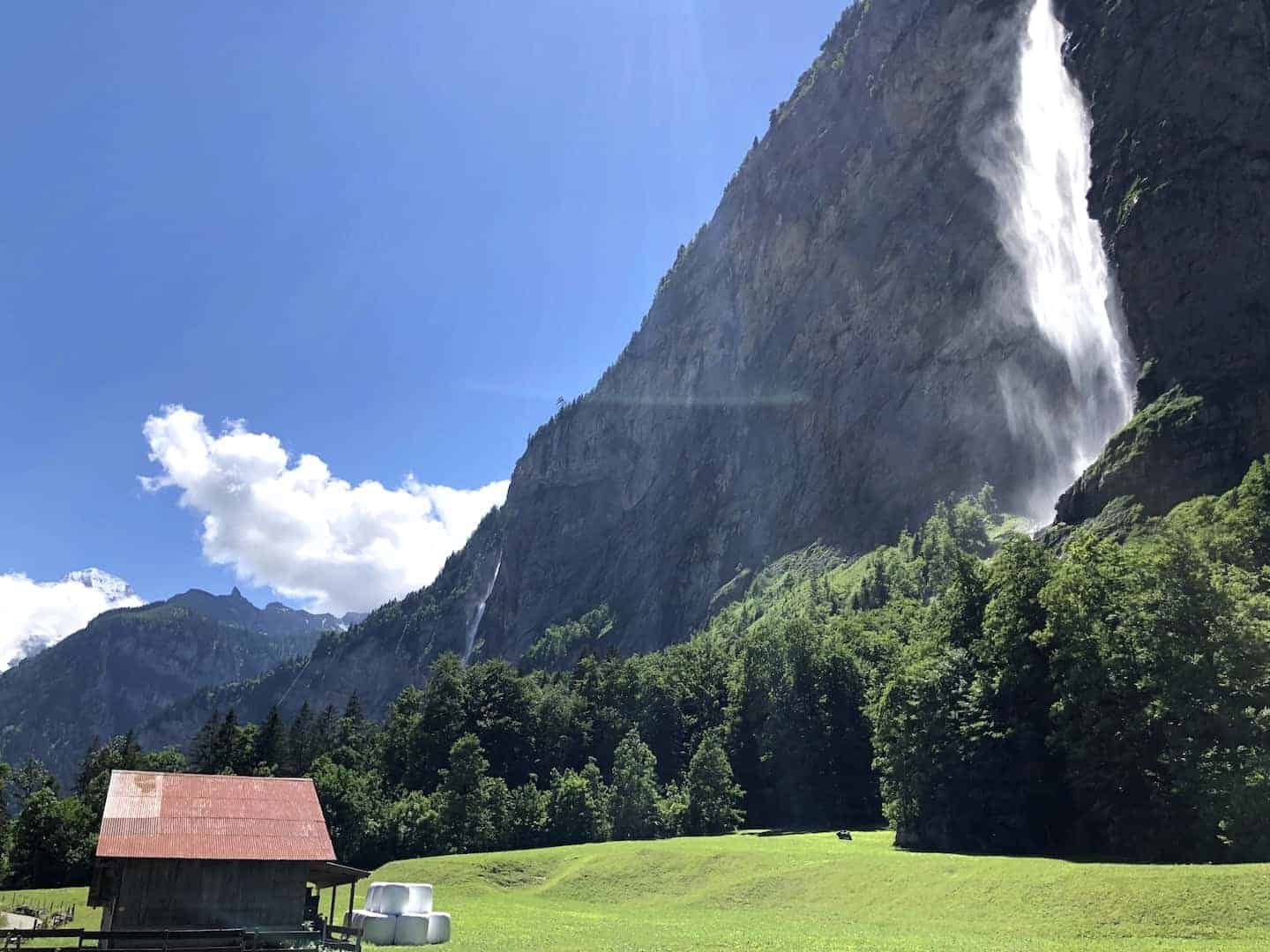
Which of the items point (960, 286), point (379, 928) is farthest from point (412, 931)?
point (960, 286)

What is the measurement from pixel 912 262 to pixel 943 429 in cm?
3146

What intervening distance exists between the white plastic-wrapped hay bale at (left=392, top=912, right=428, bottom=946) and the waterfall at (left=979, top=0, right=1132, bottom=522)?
96.4 m

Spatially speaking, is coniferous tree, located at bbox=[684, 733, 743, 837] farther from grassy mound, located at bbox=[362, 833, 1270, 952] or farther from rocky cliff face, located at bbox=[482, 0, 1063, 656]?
rocky cliff face, located at bbox=[482, 0, 1063, 656]

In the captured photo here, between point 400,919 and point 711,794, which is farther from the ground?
point 711,794

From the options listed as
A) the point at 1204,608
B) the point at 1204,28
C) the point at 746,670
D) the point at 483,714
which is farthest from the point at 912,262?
the point at 1204,608

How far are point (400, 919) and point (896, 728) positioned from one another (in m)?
36.1

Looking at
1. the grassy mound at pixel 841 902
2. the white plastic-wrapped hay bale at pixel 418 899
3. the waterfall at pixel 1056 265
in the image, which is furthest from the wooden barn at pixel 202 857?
the waterfall at pixel 1056 265

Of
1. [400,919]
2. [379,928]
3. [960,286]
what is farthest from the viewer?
[960,286]

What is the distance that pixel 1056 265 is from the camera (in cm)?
11881

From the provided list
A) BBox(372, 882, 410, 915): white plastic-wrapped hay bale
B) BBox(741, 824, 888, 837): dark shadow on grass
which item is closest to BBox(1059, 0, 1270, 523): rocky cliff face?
BBox(741, 824, 888, 837): dark shadow on grass

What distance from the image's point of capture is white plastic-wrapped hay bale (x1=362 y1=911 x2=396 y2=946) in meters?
34.4

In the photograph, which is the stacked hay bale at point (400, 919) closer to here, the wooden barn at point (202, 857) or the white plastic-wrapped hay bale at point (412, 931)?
the white plastic-wrapped hay bale at point (412, 931)

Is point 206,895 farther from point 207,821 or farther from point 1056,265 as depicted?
point 1056,265

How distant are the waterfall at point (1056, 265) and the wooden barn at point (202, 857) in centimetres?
9987
